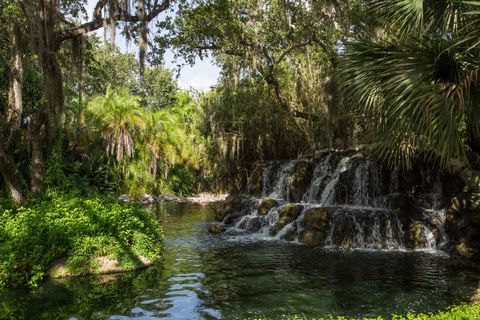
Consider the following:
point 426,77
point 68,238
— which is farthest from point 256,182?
point 426,77

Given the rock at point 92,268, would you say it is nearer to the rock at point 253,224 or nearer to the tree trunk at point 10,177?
the tree trunk at point 10,177

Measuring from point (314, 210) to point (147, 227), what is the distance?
22.0 ft

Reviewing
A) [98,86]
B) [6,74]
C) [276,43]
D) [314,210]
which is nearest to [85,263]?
[314,210]

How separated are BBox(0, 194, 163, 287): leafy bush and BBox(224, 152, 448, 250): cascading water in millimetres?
6370

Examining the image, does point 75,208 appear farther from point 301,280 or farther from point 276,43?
point 276,43

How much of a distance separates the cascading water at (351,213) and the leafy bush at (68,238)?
6370mm

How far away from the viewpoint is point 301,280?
1061cm

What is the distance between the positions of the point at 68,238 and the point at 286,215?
9377 millimetres

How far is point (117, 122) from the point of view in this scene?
27.6 metres

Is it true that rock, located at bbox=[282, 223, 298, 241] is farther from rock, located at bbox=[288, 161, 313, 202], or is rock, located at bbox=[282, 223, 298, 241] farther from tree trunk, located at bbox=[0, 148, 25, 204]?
tree trunk, located at bbox=[0, 148, 25, 204]

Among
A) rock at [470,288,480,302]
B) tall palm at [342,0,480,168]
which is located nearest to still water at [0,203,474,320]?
rock at [470,288,480,302]

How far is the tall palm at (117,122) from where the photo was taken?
90.2 ft

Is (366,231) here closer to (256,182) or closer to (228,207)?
(228,207)

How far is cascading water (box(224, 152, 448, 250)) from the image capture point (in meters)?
14.7
